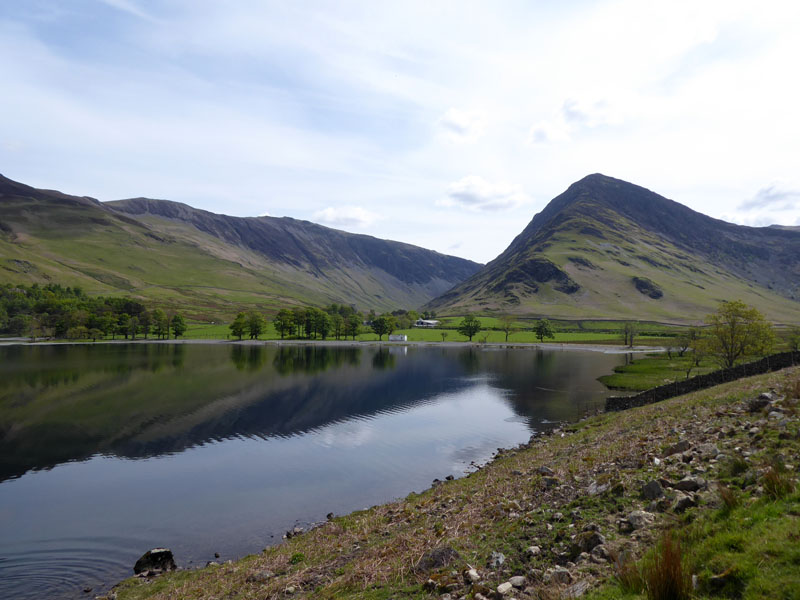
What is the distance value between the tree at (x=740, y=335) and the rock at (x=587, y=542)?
79.0 meters

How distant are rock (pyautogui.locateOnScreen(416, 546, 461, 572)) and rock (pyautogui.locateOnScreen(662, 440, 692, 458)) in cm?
1185

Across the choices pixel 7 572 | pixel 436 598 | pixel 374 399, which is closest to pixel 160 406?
pixel 374 399

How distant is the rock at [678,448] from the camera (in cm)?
2017

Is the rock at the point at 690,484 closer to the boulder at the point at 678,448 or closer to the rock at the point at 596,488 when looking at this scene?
the rock at the point at 596,488

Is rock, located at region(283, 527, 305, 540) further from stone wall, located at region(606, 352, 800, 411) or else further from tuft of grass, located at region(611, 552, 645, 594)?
stone wall, located at region(606, 352, 800, 411)

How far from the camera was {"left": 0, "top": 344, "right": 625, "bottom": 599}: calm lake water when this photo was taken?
93.8ft

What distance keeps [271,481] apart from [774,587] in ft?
125

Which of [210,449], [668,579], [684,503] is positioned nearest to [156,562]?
[210,449]

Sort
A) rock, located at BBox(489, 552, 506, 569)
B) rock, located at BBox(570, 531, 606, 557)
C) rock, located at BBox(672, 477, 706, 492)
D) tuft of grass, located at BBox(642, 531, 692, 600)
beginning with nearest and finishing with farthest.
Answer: tuft of grass, located at BBox(642, 531, 692, 600) → rock, located at BBox(570, 531, 606, 557) → rock, located at BBox(489, 552, 506, 569) → rock, located at BBox(672, 477, 706, 492)

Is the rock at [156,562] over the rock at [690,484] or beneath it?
beneath

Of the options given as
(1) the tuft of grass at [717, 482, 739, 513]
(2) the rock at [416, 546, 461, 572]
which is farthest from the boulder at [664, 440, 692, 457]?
Answer: (2) the rock at [416, 546, 461, 572]

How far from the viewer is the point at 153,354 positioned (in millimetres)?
145750

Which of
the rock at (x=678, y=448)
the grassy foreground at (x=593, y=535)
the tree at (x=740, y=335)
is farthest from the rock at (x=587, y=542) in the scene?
the tree at (x=740, y=335)

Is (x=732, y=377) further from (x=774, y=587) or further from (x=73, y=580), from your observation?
(x=73, y=580)
